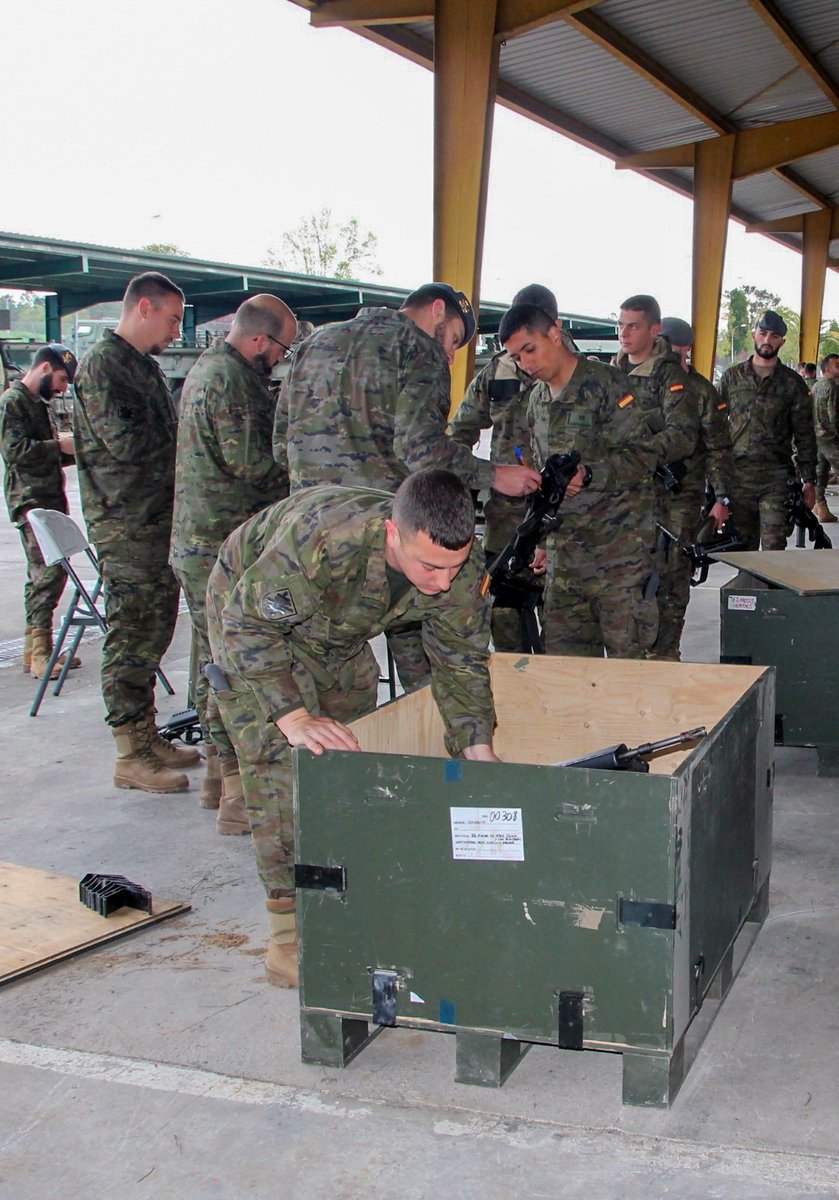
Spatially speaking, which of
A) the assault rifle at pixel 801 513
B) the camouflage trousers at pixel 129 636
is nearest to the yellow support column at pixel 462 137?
the assault rifle at pixel 801 513

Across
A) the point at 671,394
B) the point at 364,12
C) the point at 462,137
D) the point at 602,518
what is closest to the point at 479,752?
the point at 602,518

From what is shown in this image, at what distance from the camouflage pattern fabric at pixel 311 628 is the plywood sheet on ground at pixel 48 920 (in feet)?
1.89

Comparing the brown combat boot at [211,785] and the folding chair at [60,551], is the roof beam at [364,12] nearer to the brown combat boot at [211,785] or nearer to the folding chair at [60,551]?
the folding chair at [60,551]

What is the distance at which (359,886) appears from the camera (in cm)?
256

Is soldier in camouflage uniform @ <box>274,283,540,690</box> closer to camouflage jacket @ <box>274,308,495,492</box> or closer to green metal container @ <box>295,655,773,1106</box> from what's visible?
camouflage jacket @ <box>274,308,495,492</box>

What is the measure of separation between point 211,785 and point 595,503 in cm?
172

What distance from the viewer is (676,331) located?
6727 millimetres

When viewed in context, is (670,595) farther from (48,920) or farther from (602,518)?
(48,920)

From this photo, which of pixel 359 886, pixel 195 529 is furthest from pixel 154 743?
pixel 359 886

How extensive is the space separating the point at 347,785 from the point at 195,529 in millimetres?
1839

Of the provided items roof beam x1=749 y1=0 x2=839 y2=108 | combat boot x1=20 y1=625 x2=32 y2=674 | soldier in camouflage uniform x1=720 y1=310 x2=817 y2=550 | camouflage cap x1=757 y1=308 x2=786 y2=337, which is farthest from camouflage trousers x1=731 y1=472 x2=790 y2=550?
roof beam x1=749 y1=0 x2=839 y2=108

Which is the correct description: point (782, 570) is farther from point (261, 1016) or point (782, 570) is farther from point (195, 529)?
point (261, 1016)

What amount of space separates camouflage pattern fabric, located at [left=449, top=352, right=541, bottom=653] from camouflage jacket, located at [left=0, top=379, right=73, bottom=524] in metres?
2.41

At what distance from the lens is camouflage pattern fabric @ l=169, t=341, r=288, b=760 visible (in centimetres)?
411
